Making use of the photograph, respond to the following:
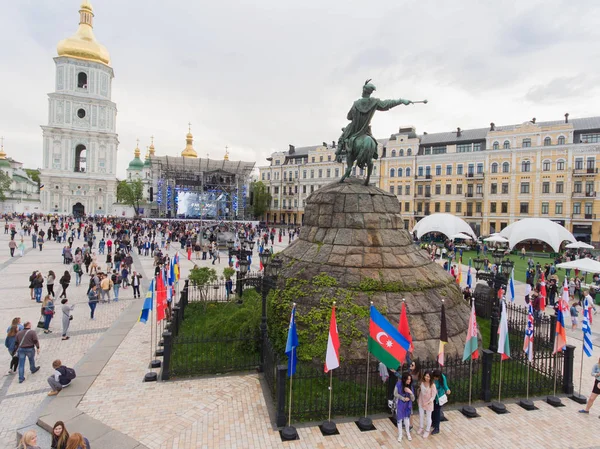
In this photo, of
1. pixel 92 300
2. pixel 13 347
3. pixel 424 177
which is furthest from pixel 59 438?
pixel 424 177

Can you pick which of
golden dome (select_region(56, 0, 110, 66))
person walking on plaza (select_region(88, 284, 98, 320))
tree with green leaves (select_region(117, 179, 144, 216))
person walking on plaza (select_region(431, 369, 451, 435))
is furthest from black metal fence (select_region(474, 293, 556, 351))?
golden dome (select_region(56, 0, 110, 66))

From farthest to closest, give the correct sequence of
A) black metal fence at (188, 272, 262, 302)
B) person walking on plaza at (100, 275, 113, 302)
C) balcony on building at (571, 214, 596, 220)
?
balcony on building at (571, 214, 596, 220)
black metal fence at (188, 272, 262, 302)
person walking on plaza at (100, 275, 113, 302)

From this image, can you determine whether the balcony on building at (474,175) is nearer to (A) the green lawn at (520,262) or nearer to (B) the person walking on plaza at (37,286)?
(A) the green lawn at (520,262)

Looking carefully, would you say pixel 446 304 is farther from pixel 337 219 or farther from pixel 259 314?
pixel 259 314

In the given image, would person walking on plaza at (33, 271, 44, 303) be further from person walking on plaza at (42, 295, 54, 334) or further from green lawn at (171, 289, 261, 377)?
green lawn at (171, 289, 261, 377)

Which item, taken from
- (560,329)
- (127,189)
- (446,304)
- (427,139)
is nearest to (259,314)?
(446,304)

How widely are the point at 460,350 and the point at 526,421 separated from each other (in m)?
2.07

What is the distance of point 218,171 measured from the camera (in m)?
57.8

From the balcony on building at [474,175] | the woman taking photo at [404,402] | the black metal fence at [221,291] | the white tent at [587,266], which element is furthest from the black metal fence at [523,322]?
the balcony on building at [474,175]

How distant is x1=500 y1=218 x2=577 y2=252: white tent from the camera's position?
3434 cm

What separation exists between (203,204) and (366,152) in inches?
1890

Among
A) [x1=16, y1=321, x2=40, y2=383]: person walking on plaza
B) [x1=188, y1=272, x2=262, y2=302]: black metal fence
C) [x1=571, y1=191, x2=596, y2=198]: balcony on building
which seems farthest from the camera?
[x1=571, y1=191, x2=596, y2=198]: balcony on building

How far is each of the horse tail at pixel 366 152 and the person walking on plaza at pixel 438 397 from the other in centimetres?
652

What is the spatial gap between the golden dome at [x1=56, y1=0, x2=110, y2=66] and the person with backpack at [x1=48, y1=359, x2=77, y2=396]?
77594mm
